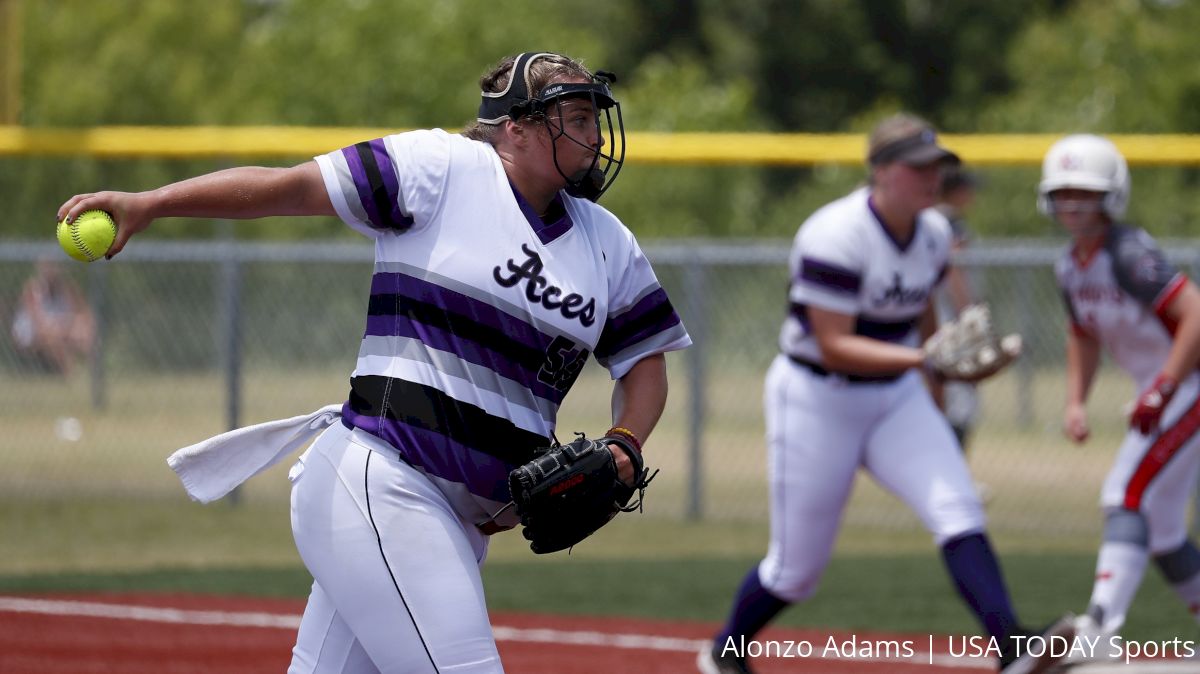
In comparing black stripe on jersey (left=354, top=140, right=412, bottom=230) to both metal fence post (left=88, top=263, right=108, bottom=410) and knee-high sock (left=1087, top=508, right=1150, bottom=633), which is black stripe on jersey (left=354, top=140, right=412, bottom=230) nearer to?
knee-high sock (left=1087, top=508, right=1150, bottom=633)

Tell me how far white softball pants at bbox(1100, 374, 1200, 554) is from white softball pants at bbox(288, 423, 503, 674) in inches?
146

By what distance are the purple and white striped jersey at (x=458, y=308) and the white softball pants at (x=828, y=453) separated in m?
2.59

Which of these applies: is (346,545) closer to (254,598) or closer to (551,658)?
(551,658)

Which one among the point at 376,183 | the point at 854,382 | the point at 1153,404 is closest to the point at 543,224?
the point at 376,183

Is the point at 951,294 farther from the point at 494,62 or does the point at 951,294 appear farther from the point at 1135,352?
the point at 494,62

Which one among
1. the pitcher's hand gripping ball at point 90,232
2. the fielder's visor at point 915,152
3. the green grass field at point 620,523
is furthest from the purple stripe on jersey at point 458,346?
the green grass field at point 620,523

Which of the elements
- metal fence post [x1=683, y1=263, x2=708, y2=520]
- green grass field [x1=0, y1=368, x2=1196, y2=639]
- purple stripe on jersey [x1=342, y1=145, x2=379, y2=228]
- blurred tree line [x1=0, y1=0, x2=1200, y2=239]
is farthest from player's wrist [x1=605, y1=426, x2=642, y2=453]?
blurred tree line [x1=0, y1=0, x2=1200, y2=239]

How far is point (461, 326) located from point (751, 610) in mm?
3032

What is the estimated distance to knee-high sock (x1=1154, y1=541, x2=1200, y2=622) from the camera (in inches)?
271

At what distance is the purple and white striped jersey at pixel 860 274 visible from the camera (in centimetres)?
634

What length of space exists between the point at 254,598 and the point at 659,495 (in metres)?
4.51

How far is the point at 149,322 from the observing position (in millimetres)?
13633

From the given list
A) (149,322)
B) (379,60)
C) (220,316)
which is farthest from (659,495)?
(379,60)

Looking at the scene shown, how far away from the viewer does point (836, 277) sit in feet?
20.8
